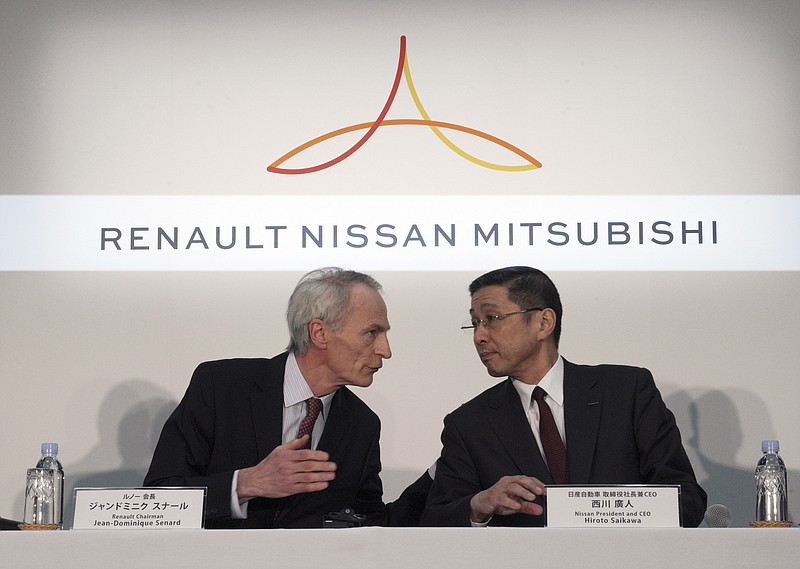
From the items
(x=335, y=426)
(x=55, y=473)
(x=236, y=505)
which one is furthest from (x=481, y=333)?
(x=55, y=473)

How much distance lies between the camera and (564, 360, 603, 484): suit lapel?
115 inches

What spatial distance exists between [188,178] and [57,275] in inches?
23.2

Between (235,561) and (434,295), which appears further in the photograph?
(434,295)

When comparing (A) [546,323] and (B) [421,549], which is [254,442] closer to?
(A) [546,323]

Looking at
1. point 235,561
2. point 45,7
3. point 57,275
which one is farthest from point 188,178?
point 235,561

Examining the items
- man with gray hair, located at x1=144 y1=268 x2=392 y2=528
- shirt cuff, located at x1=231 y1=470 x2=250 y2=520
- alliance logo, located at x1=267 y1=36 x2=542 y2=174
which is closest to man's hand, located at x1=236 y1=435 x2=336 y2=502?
shirt cuff, located at x1=231 y1=470 x2=250 y2=520

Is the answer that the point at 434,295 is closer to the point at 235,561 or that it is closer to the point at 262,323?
the point at 262,323

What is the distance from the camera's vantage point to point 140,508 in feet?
7.09

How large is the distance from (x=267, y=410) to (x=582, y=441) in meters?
0.89

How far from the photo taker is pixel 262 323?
3.89 metres

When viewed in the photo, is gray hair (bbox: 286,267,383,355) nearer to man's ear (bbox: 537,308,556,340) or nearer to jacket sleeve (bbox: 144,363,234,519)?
jacket sleeve (bbox: 144,363,234,519)

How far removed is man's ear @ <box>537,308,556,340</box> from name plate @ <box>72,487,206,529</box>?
4.31 ft

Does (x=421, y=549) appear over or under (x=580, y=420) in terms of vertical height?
under

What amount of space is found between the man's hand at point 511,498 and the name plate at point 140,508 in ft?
2.29
